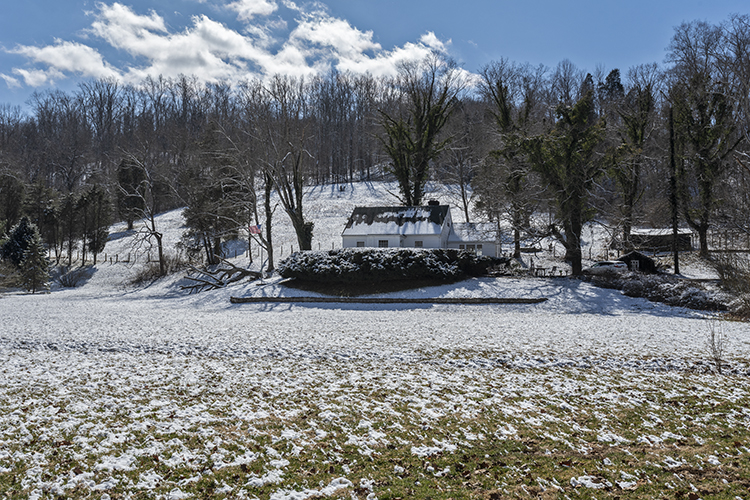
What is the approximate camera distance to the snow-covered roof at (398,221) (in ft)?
104

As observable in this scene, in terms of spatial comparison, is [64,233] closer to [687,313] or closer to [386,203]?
[386,203]

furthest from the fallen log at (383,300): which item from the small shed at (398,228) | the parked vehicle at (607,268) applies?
the small shed at (398,228)

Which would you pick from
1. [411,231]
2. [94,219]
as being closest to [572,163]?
[411,231]

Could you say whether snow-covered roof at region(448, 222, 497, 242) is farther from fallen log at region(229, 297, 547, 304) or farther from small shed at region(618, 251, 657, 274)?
fallen log at region(229, 297, 547, 304)

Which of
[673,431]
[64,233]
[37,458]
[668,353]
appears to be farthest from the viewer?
[64,233]

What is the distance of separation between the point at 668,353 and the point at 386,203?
4773cm

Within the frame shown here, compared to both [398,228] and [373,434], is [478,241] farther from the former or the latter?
[373,434]

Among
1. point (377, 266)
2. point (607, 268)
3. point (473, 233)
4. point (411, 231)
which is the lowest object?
point (607, 268)

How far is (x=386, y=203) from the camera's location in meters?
56.9

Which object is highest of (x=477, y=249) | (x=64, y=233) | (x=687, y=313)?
(x=64, y=233)

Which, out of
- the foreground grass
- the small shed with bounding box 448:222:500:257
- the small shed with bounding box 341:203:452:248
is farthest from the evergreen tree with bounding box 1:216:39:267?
A: the foreground grass

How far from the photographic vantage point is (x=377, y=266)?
76.4 ft

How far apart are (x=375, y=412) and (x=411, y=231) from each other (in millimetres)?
25335

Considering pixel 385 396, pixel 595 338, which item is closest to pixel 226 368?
pixel 385 396
